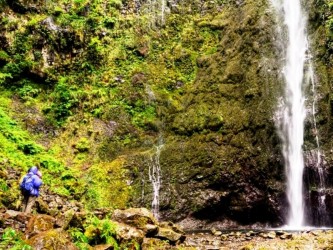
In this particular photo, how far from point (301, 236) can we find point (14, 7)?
1802cm

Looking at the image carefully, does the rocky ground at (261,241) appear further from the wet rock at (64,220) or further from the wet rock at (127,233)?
the wet rock at (64,220)

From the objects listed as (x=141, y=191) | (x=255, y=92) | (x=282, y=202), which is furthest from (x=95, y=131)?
(x=282, y=202)

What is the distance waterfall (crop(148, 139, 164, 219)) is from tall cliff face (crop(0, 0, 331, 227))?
0.63 feet

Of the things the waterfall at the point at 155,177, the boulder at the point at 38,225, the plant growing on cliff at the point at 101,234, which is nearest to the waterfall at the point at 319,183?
the waterfall at the point at 155,177

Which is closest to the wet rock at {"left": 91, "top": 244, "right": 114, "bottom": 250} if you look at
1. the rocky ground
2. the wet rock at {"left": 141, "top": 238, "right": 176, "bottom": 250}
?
the wet rock at {"left": 141, "top": 238, "right": 176, "bottom": 250}

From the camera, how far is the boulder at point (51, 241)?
805 cm

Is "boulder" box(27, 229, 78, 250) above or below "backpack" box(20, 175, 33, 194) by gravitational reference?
below

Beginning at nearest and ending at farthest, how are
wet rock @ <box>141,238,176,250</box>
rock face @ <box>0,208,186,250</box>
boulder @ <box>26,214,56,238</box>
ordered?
rock face @ <box>0,208,186,250</box> → boulder @ <box>26,214,56,238</box> → wet rock @ <box>141,238,176,250</box>

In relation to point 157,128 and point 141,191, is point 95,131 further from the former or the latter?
point 141,191

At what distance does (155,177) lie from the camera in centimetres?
1698

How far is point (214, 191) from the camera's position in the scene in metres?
16.7

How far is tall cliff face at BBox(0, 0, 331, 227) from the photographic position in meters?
16.6

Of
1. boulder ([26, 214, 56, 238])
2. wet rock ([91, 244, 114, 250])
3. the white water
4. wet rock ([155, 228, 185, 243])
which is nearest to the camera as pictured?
boulder ([26, 214, 56, 238])

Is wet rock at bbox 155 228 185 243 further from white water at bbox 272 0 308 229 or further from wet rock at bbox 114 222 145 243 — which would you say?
white water at bbox 272 0 308 229
